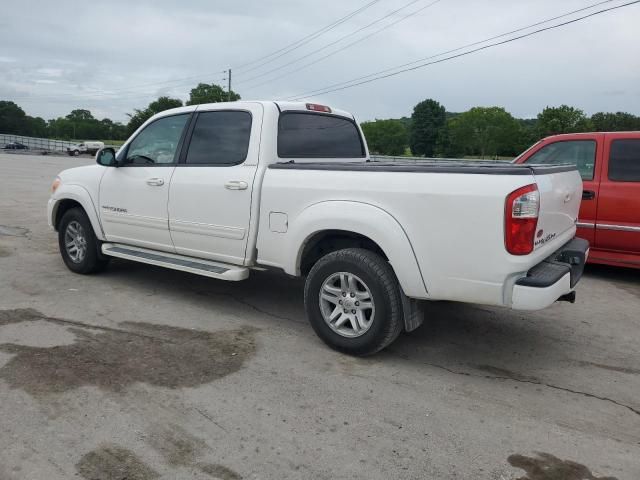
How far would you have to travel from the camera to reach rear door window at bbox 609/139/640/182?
6430 millimetres

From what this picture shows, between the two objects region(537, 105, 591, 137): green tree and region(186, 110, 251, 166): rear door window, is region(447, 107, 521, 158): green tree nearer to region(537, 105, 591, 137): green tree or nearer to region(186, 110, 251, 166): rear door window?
region(537, 105, 591, 137): green tree

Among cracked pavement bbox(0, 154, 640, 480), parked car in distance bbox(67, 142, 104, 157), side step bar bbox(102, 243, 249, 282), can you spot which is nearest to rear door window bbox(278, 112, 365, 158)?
side step bar bbox(102, 243, 249, 282)

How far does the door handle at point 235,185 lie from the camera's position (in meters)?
4.51

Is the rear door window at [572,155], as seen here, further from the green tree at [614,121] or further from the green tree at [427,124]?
the green tree at [427,124]

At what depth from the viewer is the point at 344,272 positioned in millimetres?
4012

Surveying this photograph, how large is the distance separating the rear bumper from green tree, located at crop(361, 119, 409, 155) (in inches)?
3934

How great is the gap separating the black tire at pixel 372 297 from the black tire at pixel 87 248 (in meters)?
3.01

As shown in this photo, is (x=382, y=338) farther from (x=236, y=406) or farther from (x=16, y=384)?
(x=16, y=384)

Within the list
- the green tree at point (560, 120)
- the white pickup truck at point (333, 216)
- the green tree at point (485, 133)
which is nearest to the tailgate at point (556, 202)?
the white pickup truck at point (333, 216)

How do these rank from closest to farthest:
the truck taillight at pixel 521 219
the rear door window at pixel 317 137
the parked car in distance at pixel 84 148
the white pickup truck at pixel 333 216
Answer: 1. the truck taillight at pixel 521 219
2. the white pickup truck at pixel 333 216
3. the rear door window at pixel 317 137
4. the parked car in distance at pixel 84 148

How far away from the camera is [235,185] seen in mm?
4559

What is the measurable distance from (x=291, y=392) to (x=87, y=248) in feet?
11.8

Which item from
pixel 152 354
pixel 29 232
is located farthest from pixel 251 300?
pixel 29 232

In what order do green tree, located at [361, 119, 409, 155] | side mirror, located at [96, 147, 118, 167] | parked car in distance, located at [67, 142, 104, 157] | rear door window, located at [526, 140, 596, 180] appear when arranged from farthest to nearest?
green tree, located at [361, 119, 409, 155], parked car in distance, located at [67, 142, 104, 157], rear door window, located at [526, 140, 596, 180], side mirror, located at [96, 147, 118, 167]
